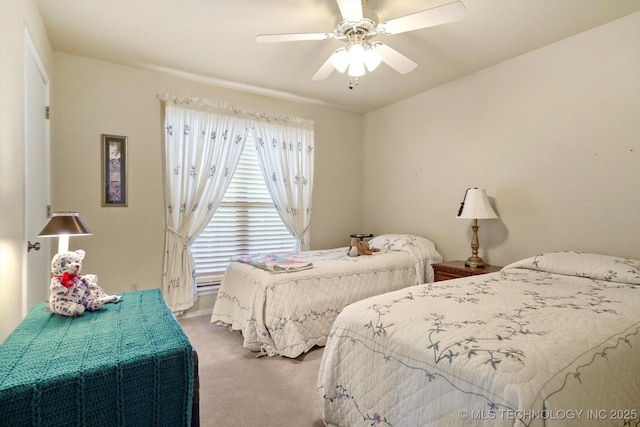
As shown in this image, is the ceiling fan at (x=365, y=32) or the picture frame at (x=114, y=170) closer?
the ceiling fan at (x=365, y=32)

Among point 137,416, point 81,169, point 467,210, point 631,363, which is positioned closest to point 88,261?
point 81,169

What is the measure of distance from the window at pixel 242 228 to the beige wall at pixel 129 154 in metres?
0.40

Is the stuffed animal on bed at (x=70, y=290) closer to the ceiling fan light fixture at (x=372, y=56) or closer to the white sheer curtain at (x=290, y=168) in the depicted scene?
the ceiling fan light fixture at (x=372, y=56)

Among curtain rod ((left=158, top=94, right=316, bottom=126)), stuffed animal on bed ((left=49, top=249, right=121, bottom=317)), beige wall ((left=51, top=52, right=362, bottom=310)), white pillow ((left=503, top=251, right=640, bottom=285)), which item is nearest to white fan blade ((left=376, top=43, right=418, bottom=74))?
white pillow ((left=503, top=251, right=640, bottom=285))

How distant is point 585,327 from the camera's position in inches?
50.9

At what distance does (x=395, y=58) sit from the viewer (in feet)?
7.79

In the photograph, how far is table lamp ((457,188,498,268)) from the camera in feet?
9.80

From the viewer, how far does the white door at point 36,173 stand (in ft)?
6.65

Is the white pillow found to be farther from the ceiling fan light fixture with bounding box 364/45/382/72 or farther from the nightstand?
the ceiling fan light fixture with bounding box 364/45/382/72

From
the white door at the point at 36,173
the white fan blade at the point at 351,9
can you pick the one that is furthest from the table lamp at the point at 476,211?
the white door at the point at 36,173

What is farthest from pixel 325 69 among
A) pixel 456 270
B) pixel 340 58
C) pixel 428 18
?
pixel 456 270

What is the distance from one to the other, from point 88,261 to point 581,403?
369 cm

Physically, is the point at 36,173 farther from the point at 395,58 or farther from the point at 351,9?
the point at 395,58

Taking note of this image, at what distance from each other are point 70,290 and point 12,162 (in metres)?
0.80
